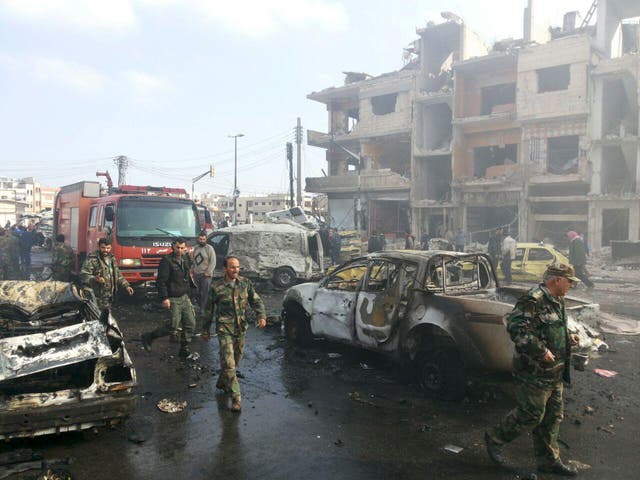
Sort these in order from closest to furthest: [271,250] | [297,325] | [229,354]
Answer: [229,354]
[297,325]
[271,250]

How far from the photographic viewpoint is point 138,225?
11.5 metres

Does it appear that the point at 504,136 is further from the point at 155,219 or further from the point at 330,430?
the point at 330,430

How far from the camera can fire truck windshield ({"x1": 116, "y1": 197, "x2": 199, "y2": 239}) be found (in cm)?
1136

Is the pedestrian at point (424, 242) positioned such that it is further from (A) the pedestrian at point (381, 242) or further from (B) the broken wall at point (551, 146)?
(B) the broken wall at point (551, 146)

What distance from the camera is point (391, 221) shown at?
34.3 m

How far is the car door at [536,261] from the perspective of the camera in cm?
1569

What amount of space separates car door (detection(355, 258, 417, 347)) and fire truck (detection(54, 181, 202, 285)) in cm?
618

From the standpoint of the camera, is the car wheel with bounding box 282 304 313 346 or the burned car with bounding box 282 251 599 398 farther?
the car wheel with bounding box 282 304 313 346

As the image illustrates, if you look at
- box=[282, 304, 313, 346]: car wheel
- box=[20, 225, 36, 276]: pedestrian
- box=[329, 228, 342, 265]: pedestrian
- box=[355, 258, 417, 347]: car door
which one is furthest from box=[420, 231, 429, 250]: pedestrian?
box=[355, 258, 417, 347]: car door

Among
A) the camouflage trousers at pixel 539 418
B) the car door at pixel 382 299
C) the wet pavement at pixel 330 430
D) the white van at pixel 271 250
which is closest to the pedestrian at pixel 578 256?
the white van at pixel 271 250

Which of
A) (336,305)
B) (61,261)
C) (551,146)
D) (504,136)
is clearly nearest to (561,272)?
(336,305)

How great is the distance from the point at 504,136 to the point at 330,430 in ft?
90.0

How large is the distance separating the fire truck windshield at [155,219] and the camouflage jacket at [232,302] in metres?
6.35

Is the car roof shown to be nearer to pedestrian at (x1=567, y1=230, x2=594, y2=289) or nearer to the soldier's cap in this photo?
the soldier's cap
